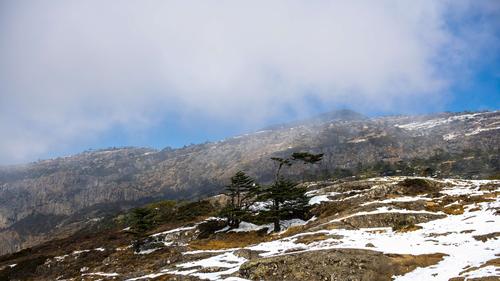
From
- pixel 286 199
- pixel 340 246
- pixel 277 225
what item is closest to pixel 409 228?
pixel 340 246

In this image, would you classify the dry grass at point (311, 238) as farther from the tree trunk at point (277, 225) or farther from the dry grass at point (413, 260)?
the tree trunk at point (277, 225)

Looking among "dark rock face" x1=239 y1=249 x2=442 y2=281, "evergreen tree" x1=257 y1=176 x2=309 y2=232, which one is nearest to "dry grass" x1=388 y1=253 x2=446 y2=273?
"dark rock face" x1=239 y1=249 x2=442 y2=281

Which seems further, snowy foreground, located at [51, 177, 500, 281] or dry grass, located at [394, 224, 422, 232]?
dry grass, located at [394, 224, 422, 232]

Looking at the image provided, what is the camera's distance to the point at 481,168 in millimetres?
186625

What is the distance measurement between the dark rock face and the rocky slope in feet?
0.27

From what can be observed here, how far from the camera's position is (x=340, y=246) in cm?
3950

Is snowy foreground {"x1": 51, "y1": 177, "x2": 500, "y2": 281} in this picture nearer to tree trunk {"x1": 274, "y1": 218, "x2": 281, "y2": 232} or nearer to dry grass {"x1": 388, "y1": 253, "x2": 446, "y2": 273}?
dry grass {"x1": 388, "y1": 253, "x2": 446, "y2": 273}

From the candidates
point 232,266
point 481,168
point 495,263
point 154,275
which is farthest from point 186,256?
point 481,168

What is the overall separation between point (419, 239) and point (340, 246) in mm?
7949

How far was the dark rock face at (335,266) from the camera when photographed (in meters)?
31.9

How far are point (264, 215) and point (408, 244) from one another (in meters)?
32.6

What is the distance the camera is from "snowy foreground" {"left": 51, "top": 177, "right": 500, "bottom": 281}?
30.5 meters

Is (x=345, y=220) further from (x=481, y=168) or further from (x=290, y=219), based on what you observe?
(x=481, y=168)

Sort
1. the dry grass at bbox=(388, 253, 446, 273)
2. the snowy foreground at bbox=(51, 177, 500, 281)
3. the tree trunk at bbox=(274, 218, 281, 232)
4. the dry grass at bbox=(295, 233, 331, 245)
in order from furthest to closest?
1. the tree trunk at bbox=(274, 218, 281, 232)
2. the dry grass at bbox=(295, 233, 331, 245)
3. the dry grass at bbox=(388, 253, 446, 273)
4. the snowy foreground at bbox=(51, 177, 500, 281)
